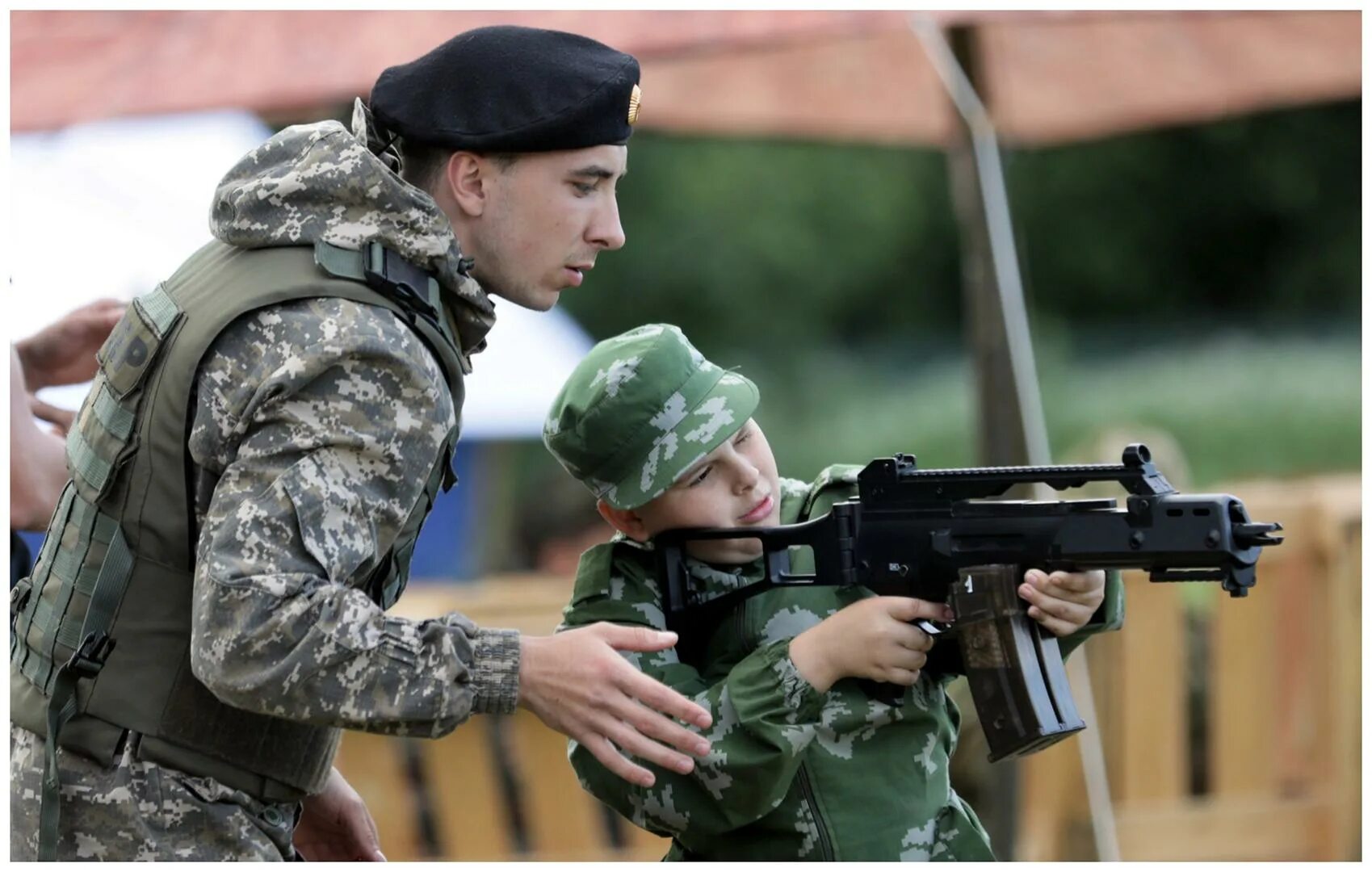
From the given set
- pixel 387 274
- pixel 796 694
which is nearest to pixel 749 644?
pixel 796 694

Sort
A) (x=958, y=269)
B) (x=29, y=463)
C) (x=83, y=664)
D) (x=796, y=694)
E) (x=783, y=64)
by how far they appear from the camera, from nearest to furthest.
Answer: (x=83, y=664), (x=796, y=694), (x=29, y=463), (x=783, y=64), (x=958, y=269)

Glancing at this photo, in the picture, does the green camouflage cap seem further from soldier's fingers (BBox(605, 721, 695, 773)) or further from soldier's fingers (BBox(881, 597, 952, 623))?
soldier's fingers (BBox(605, 721, 695, 773))

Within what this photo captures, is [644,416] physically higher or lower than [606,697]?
higher

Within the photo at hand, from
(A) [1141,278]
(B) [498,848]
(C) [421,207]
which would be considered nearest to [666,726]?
(C) [421,207]

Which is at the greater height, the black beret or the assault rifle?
the black beret

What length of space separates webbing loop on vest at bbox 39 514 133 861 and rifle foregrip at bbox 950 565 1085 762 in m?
1.23

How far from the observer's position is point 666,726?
7.38 ft

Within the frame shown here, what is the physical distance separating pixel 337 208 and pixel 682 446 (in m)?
0.67

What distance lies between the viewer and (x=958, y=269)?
18625mm

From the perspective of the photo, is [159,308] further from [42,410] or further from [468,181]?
[42,410]

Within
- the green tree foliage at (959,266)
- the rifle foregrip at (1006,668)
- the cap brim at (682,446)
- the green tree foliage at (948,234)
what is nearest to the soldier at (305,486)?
the cap brim at (682,446)

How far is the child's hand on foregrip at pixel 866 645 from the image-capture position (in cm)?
260

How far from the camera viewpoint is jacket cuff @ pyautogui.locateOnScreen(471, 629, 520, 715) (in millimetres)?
2244

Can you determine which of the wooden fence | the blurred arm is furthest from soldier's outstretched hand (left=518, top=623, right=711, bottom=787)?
the wooden fence
